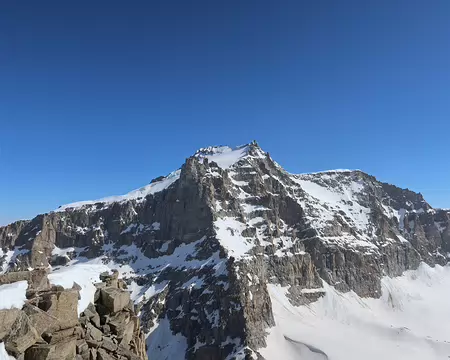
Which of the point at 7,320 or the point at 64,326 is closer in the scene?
the point at 7,320

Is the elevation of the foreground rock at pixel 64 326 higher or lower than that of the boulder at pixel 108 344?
higher

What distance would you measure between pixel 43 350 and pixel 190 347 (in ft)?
544

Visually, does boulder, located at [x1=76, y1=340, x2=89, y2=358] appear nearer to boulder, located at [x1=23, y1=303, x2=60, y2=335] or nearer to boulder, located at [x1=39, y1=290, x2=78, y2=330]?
boulder, located at [x1=39, y1=290, x2=78, y2=330]

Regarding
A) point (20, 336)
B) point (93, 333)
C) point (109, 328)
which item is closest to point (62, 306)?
point (93, 333)

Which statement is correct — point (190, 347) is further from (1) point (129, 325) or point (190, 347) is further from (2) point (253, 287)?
(1) point (129, 325)

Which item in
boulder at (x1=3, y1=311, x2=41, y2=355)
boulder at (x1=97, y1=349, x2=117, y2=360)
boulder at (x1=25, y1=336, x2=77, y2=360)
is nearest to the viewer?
boulder at (x1=3, y1=311, x2=41, y2=355)

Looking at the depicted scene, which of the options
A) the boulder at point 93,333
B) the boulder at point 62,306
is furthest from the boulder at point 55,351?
the boulder at point 93,333

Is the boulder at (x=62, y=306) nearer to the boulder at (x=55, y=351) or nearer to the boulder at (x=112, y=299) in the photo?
the boulder at (x=55, y=351)

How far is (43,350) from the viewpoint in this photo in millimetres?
15023

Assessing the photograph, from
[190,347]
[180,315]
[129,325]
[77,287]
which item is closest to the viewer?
[77,287]

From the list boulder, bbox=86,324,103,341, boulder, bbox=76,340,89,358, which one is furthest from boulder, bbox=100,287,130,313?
boulder, bbox=76,340,89,358

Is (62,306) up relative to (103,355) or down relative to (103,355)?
up

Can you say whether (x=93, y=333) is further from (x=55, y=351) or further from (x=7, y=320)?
(x=7, y=320)

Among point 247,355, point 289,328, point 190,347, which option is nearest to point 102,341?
point 247,355
